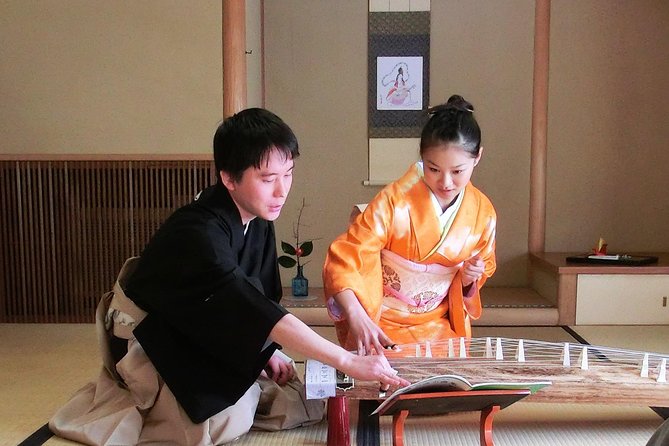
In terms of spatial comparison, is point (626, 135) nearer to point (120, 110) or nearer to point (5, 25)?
point (120, 110)

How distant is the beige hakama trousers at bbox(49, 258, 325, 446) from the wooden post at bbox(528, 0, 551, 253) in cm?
305

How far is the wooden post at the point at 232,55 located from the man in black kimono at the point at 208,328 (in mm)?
1893

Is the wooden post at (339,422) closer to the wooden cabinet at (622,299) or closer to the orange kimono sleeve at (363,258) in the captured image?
the orange kimono sleeve at (363,258)

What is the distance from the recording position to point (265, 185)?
1.85 meters

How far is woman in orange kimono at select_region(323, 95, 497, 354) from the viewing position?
2.18m

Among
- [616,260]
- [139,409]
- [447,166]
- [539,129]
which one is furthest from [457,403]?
[539,129]

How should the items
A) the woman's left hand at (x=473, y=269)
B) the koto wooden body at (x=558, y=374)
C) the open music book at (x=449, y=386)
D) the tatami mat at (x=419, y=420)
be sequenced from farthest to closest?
the woman's left hand at (x=473, y=269) → the tatami mat at (x=419, y=420) → the koto wooden body at (x=558, y=374) → the open music book at (x=449, y=386)

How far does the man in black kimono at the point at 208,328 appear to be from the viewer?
5.74 feet

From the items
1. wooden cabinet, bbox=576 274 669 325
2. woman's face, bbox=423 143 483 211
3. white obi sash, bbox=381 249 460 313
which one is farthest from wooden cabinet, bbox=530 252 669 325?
woman's face, bbox=423 143 483 211

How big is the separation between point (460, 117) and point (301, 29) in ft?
9.01

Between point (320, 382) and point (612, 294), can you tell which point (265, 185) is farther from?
point (612, 294)

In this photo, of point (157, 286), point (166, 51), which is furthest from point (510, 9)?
point (157, 286)

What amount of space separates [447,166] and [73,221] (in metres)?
2.51

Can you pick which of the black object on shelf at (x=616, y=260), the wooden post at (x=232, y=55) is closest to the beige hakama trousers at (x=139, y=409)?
the wooden post at (x=232, y=55)
